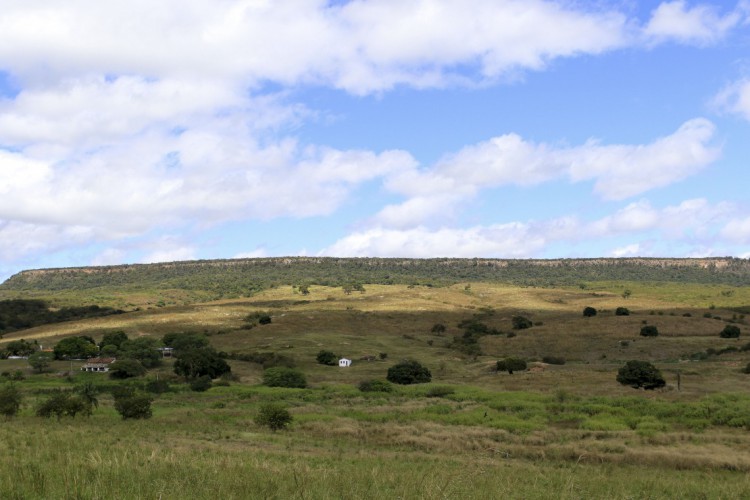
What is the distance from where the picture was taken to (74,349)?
264ft

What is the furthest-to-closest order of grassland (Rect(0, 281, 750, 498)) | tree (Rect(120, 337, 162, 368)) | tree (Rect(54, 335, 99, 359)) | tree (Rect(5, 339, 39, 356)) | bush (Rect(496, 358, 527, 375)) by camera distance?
1. tree (Rect(5, 339, 39, 356))
2. tree (Rect(54, 335, 99, 359))
3. tree (Rect(120, 337, 162, 368))
4. bush (Rect(496, 358, 527, 375))
5. grassland (Rect(0, 281, 750, 498))

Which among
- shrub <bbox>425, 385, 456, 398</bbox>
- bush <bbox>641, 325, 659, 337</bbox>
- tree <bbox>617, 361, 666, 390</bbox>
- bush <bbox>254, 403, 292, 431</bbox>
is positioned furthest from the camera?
bush <bbox>641, 325, 659, 337</bbox>

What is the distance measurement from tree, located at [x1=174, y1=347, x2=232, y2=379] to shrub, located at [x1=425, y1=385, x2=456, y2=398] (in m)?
24.9

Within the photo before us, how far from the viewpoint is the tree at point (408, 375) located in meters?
60.2

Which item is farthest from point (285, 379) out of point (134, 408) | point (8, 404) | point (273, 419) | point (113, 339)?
point (113, 339)

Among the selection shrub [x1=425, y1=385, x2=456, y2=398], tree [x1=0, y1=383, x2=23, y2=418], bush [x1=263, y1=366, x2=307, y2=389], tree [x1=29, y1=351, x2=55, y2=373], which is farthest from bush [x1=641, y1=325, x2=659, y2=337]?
tree [x1=29, y1=351, x2=55, y2=373]

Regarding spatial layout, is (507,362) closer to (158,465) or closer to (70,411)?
(70,411)

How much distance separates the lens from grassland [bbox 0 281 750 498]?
8078mm

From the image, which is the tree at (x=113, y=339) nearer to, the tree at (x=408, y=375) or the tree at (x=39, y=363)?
the tree at (x=39, y=363)

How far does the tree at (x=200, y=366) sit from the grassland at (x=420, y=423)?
2858mm

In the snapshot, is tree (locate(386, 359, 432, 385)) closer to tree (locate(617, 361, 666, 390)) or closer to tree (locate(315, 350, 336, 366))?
tree (locate(315, 350, 336, 366))

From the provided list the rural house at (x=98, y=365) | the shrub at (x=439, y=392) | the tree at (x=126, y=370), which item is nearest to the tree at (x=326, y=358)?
the tree at (x=126, y=370)

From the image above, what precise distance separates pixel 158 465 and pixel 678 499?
11147 millimetres

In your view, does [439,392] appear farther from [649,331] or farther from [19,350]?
[19,350]
